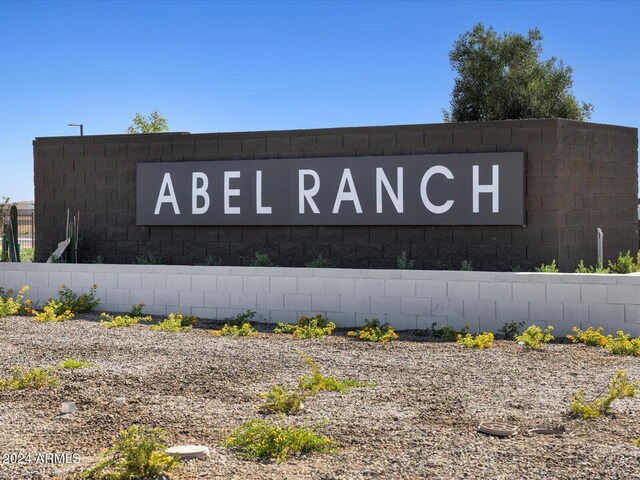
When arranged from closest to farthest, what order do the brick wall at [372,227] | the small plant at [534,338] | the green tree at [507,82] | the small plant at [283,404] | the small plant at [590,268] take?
1. the small plant at [283,404]
2. the small plant at [534,338]
3. the small plant at [590,268]
4. the brick wall at [372,227]
5. the green tree at [507,82]

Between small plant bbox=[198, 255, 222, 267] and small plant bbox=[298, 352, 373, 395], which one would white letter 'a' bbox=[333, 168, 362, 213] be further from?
small plant bbox=[298, 352, 373, 395]

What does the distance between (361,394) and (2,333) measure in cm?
751

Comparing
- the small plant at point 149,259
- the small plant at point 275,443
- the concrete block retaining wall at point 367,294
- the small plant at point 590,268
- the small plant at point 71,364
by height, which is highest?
the small plant at point 149,259

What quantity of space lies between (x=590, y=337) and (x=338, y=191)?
17.8 feet

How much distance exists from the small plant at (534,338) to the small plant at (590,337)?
0.39 metres

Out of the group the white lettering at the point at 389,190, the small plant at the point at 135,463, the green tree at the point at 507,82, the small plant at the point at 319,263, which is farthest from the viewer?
the green tree at the point at 507,82

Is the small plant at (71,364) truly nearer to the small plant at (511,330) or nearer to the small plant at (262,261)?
the small plant at (262,261)

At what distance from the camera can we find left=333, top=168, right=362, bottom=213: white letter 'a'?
1527 centimetres

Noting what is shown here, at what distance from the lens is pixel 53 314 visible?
15.0 meters

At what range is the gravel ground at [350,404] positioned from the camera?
6137 millimetres

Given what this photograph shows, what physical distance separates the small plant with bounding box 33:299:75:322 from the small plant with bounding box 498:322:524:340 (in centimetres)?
772

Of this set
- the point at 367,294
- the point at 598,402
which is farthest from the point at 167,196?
the point at 598,402

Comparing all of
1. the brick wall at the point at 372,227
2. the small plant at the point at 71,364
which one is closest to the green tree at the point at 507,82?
the brick wall at the point at 372,227

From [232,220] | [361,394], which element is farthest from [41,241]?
[361,394]
